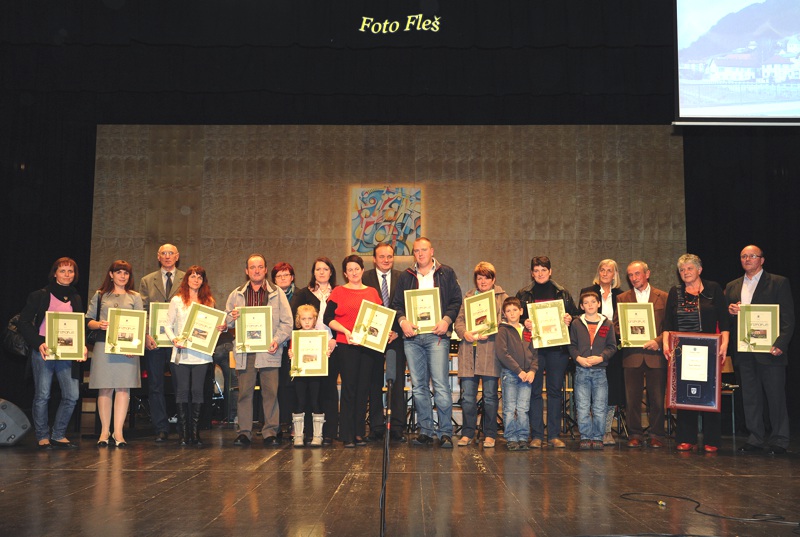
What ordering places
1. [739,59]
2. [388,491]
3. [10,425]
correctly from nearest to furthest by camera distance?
[388,491]
[10,425]
[739,59]

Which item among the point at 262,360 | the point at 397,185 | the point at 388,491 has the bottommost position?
the point at 388,491

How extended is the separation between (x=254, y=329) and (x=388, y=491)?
2.44m

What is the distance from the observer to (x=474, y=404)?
6.25 m

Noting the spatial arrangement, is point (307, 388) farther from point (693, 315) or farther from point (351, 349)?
point (693, 315)

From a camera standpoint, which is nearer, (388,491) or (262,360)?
(388,491)

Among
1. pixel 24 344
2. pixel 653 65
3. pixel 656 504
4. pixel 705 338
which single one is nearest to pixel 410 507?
pixel 656 504

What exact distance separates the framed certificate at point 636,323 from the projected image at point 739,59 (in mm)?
2020

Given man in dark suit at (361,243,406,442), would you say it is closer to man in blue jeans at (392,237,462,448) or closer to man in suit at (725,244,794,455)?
man in blue jeans at (392,237,462,448)

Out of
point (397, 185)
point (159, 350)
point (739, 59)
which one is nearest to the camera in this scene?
point (159, 350)

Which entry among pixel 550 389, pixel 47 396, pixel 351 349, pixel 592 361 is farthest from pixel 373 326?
pixel 47 396

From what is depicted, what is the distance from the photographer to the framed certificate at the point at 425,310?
6.04 m

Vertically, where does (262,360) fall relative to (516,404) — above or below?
above

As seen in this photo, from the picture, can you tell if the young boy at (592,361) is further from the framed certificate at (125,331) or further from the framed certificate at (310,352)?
the framed certificate at (125,331)

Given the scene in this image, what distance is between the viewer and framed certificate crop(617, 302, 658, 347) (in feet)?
20.4
